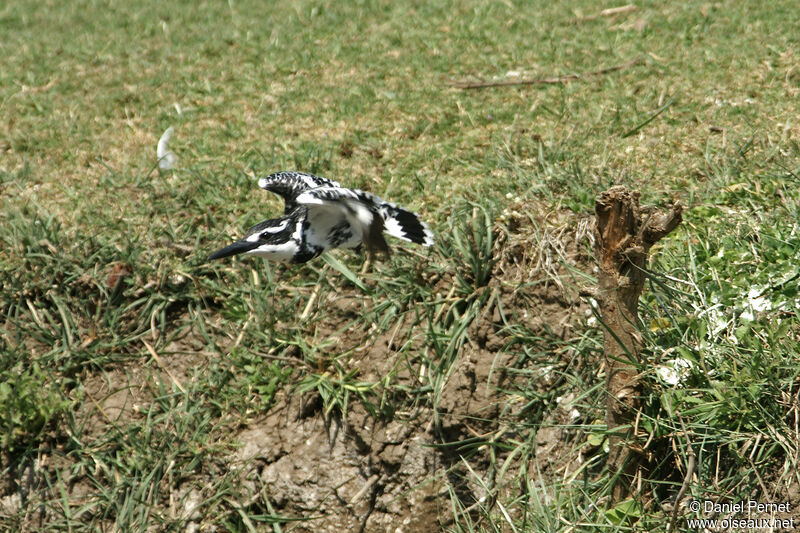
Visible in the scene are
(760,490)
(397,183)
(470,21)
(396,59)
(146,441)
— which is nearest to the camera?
(760,490)

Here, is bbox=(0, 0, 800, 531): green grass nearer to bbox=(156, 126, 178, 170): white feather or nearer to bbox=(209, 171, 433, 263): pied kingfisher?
bbox=(156, 126, 178, 170): white feather

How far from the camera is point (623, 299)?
243 cm

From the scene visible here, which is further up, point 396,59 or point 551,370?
point 396,59

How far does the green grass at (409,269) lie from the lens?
8.95 feet

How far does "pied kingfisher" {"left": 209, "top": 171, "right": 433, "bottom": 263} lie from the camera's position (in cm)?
307

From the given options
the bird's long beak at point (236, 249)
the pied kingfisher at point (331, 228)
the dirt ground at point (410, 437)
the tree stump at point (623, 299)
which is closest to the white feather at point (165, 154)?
the pied kingfisher at point (331, 228)

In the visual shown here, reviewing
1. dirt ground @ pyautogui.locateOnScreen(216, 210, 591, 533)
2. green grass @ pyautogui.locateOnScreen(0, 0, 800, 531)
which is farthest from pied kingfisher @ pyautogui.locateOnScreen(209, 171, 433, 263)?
dirt ground @ pyautogui.locateOnScreen(216, 210, 591, 533)

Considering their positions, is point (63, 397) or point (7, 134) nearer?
point (63, 397)

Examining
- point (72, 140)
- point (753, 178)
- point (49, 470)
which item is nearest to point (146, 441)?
point (49, 470)

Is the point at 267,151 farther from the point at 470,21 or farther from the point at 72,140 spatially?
the point at 470,21

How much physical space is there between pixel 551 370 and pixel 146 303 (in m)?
1.80

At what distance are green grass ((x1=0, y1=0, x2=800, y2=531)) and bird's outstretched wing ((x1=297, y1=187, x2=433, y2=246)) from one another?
0.99 feet

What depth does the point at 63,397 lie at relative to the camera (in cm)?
346

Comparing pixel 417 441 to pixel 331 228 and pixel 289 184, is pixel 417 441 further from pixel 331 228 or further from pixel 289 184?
pixel 289 184
